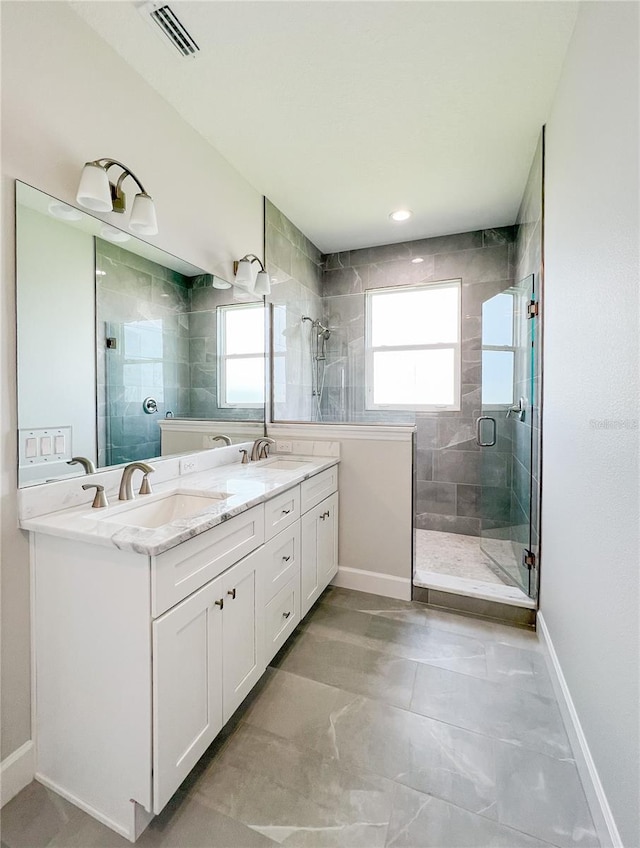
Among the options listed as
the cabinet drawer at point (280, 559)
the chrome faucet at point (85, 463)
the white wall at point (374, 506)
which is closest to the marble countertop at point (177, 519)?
the chrome faucet at point (85, 463)

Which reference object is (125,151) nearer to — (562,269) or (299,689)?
(562,269)


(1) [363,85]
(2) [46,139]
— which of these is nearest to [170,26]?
(2) [46,139]

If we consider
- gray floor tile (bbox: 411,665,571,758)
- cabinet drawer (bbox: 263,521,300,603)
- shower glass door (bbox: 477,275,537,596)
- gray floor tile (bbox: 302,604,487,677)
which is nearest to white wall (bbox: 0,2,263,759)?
cabinet drawer (bbox: 263,521,300,603)

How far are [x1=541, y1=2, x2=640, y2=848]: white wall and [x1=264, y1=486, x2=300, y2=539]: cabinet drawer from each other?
118cm

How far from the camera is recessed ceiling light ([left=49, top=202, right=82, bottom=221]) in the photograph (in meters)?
1.29

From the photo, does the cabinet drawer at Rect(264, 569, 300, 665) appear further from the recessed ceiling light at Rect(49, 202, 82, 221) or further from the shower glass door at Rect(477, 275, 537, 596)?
the recessed ceiling light at Rect(49, 202, 82, 221)

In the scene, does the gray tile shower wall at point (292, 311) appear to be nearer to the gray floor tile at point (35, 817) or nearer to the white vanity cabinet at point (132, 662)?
the white vanity cabinet at point (132, 662)

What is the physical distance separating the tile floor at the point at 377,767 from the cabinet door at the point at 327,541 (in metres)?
0.46

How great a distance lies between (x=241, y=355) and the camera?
240 cm

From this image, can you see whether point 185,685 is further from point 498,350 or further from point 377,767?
point 498,350

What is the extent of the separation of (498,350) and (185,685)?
2699 millimetres

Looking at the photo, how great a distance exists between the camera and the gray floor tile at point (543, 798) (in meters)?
1.07

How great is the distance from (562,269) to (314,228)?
2.17 m

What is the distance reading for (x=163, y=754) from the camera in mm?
1031
